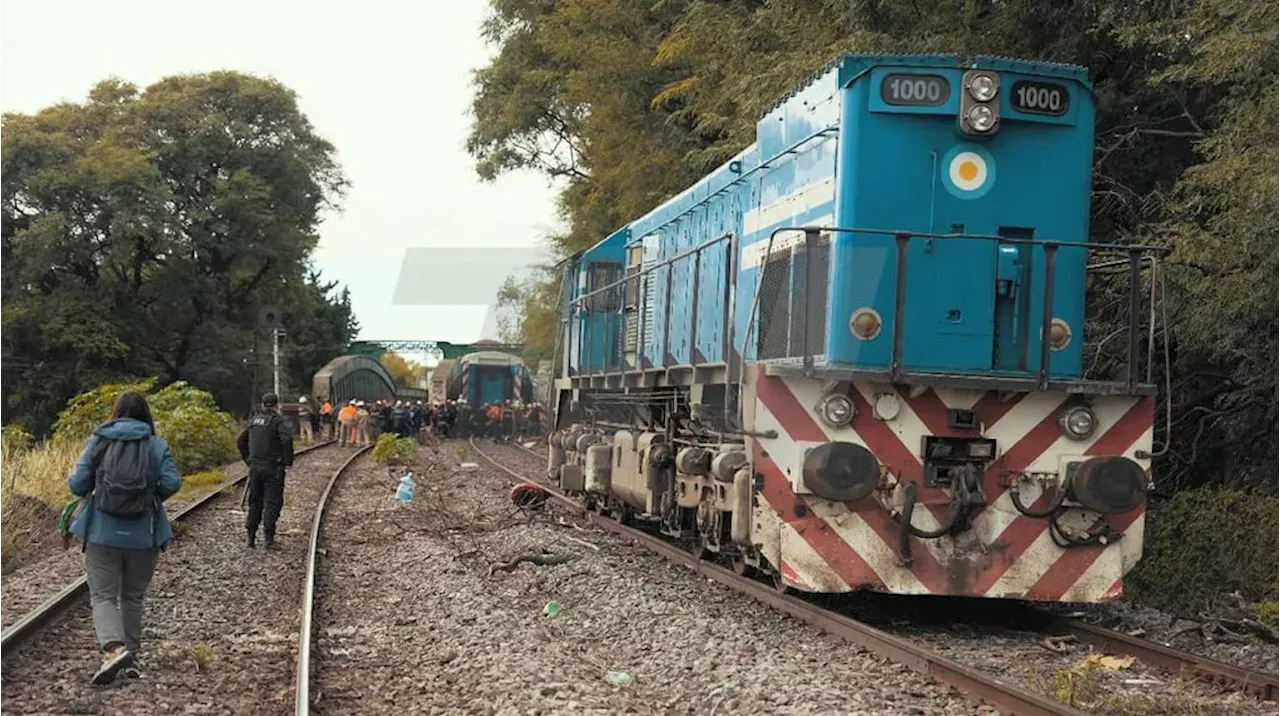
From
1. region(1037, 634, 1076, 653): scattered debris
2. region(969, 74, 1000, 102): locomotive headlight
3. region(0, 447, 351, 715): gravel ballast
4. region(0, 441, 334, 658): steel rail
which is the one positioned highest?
region(969, 74, 1000, 102): locomotive headlight

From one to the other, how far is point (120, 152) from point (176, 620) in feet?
120

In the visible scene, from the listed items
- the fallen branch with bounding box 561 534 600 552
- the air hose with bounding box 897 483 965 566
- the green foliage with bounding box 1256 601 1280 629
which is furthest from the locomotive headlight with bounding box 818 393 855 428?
the fallen branch with bounding box 561 534 600 552

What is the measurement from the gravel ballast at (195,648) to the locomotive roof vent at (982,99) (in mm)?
5201

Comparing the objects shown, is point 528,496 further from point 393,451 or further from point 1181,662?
point 393,451

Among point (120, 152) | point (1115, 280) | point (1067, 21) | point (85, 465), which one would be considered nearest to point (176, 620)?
point (85, 465)

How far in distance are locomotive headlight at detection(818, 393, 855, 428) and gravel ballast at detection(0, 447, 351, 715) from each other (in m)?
3.34

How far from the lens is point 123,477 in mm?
6605

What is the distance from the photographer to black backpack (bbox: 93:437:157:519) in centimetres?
659

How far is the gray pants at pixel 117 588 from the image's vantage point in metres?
6.70

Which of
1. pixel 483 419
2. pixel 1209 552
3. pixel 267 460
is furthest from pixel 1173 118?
pixel 483 419

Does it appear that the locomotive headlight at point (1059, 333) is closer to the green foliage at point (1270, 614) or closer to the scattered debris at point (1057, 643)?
the scattered debris at point (1057, 643)

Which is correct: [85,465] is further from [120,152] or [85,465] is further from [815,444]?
[120,152]

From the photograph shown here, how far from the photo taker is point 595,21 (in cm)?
2588

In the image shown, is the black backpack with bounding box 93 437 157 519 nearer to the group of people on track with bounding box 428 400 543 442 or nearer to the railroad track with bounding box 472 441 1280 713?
the railroad track with bounding box 472 441 1280 713
